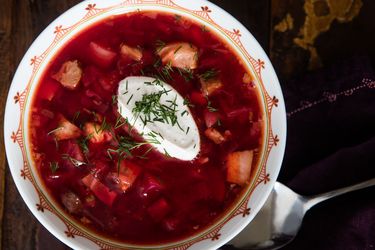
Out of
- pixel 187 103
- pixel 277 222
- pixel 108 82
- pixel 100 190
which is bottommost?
pixel 277 222

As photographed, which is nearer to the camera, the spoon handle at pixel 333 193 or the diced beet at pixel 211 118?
the diced beet at pixel 211 118

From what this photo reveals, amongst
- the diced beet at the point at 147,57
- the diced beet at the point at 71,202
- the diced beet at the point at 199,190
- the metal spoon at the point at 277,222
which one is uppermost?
the diced beet at the point at 147,57

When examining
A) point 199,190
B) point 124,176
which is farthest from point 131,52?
point 199,190

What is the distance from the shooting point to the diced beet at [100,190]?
2756 millimetres

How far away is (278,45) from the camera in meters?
3.20

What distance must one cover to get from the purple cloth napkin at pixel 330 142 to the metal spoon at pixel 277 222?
0.21 feet

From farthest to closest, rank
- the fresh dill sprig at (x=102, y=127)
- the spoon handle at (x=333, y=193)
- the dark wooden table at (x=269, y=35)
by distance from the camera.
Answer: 1. the dark wooden table at (x=269, y=35)
2. the spoon handle at (x=333, y=193)
3. the fresh dill sprig at (x=102, y=127)

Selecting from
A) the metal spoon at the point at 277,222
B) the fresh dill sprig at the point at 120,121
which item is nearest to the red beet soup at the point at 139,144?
the fresh dill sprig at the point at 120,121

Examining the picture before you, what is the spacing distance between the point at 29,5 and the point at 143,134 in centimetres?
95

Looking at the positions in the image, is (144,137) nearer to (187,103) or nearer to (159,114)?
(159,114)

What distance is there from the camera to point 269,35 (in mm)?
3189

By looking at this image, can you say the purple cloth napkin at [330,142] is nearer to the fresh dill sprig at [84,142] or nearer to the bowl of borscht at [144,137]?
the bowl of borscht at [144,137]

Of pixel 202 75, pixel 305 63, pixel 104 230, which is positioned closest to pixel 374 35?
pixel 305 63

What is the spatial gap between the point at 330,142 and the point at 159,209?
0.96 metres
